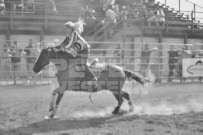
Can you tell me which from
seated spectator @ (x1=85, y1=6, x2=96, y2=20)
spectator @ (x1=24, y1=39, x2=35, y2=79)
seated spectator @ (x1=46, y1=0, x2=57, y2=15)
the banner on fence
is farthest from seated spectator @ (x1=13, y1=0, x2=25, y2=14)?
the banner on fence

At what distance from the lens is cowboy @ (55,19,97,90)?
6.68 meters

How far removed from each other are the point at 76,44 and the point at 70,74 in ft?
2.15

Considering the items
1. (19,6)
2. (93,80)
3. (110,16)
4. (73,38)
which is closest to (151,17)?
(110,16)

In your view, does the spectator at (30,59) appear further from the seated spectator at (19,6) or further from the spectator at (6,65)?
the seated spectator at (19,6)

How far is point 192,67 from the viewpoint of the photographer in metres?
14.2

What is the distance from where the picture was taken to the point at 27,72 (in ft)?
42.2

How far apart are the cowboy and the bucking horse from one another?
0.12 m

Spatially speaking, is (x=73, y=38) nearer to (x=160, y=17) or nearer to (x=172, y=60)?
(x=172, y=60)

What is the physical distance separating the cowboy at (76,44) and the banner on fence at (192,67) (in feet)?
26.1

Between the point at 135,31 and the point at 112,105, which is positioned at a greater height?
the point at 135,31

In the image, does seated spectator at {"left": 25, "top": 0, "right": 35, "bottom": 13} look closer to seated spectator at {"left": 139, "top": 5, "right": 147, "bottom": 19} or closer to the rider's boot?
seated spectator at {"left": 139, "top": 5, "right": 147, "bottom": 19}

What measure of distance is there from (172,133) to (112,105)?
3.36 metres

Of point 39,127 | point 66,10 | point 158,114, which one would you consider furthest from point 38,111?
point 66,10

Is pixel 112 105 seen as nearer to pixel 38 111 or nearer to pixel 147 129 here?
pixel 38 111
